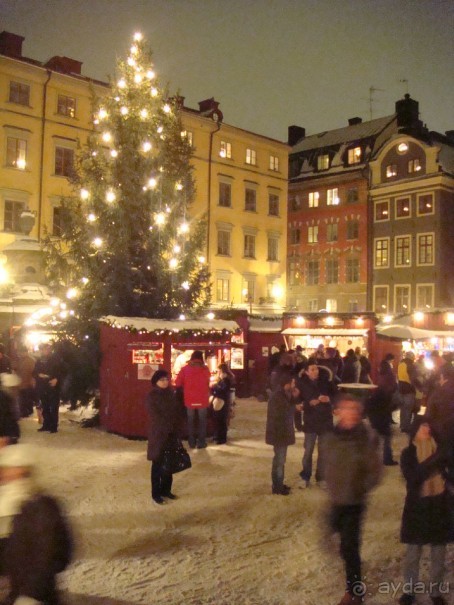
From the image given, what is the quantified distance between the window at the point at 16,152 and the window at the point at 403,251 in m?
23.9

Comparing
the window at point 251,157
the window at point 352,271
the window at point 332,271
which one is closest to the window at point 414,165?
the window at point 352,271

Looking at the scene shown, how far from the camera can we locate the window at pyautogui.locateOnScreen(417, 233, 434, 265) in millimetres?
41278

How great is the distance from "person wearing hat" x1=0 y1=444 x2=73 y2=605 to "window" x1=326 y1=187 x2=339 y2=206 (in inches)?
1739

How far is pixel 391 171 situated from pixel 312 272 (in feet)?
30.4

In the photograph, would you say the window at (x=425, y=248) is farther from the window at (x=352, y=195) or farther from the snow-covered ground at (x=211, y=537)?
the snow-covered ground at (x=211, y=537)

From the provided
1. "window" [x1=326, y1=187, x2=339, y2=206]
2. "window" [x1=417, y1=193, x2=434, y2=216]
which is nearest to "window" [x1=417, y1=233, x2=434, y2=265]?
"window" [x1=417, y1=193, x2=434, y2=216]

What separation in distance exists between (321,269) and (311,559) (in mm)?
42146

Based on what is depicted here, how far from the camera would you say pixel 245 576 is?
5926mm

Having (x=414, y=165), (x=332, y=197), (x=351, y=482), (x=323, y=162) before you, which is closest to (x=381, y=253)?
(x=332, y=197)

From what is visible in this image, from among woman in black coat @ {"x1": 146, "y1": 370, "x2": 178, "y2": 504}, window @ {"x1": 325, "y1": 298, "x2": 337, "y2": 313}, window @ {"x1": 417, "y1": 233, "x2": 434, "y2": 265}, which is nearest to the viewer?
woman in black coat @ {"x1": 146, "y1": 370, "x2": 178, "y2": 504}

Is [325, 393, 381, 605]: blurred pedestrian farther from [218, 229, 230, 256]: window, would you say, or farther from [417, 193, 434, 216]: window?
[417, 193, 434, 216]: window

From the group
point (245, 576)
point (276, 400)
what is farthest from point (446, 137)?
point (245, 576)

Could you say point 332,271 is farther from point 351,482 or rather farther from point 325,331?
point 351,482

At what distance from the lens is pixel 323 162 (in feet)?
160
